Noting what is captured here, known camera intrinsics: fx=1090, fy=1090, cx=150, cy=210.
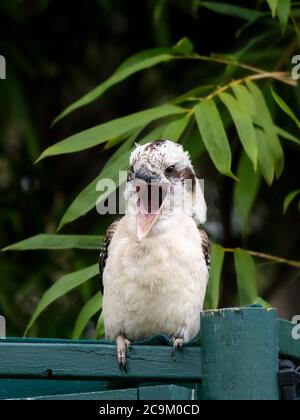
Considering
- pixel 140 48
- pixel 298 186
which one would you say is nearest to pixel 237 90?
pixel 298 186

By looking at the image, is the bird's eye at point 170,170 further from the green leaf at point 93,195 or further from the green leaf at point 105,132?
the green leaf at point 105,132

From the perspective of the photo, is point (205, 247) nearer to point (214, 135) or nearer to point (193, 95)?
point (214, 135)

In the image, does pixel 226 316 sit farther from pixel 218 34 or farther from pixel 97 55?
pixel 97 55

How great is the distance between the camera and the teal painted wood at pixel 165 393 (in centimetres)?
216

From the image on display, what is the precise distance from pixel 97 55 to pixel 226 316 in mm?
3646

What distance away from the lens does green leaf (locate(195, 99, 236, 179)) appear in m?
3.38

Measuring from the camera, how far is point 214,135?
3.51 meters

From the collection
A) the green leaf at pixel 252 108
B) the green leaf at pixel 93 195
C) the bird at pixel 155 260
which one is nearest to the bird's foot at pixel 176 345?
the bird at pixel 155 260

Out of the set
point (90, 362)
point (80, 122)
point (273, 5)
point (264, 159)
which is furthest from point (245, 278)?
point (80, 122)

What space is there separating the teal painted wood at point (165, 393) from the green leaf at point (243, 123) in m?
1.29

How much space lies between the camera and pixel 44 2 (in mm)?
5172

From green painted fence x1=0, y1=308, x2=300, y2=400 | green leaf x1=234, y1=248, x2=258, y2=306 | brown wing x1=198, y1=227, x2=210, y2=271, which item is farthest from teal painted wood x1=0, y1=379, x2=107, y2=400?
green leaf x1=234, y1=248, x2=258, y2=306

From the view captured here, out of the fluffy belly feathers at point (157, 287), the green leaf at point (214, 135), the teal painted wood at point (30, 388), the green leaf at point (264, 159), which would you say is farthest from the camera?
the green leaf at point (264, 159)

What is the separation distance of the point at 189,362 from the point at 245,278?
1.27 meters
